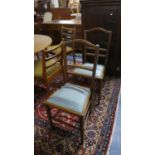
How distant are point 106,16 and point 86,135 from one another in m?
1.76

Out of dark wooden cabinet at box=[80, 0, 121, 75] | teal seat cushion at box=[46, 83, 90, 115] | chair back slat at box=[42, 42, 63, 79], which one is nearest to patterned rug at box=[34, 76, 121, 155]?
teal seat cushion at box=[46, 83, 90, 115]

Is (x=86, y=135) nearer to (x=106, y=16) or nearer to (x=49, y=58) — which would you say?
(x=49, y=58)

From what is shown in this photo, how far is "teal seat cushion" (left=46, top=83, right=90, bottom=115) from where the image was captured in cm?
148

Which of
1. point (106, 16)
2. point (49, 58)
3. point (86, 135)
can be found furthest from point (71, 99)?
point (106, 16)

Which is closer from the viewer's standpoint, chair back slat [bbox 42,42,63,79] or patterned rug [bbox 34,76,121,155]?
patterned rug [bbox 34,76,121,155]

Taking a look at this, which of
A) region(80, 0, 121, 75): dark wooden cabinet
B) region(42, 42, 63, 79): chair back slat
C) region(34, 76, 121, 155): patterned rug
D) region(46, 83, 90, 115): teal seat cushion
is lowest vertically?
region(34, 76, 121, 155): patterned rug

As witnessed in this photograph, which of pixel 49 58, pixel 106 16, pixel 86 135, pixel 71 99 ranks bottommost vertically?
pixel 86 135

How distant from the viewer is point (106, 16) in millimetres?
2508

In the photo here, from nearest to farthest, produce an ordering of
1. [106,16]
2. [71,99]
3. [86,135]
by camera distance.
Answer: [71,99] < [86,135] < [106,16]

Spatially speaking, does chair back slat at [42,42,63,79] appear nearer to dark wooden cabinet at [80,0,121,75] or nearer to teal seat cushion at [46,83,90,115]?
teal seat cushion at [46,83,90,115]

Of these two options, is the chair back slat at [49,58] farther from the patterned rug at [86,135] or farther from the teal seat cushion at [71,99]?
the patterned rug at [86,135]

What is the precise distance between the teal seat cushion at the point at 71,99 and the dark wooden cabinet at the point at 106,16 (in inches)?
50.7

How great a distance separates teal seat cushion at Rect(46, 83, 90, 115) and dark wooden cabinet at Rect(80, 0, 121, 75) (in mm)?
1287
